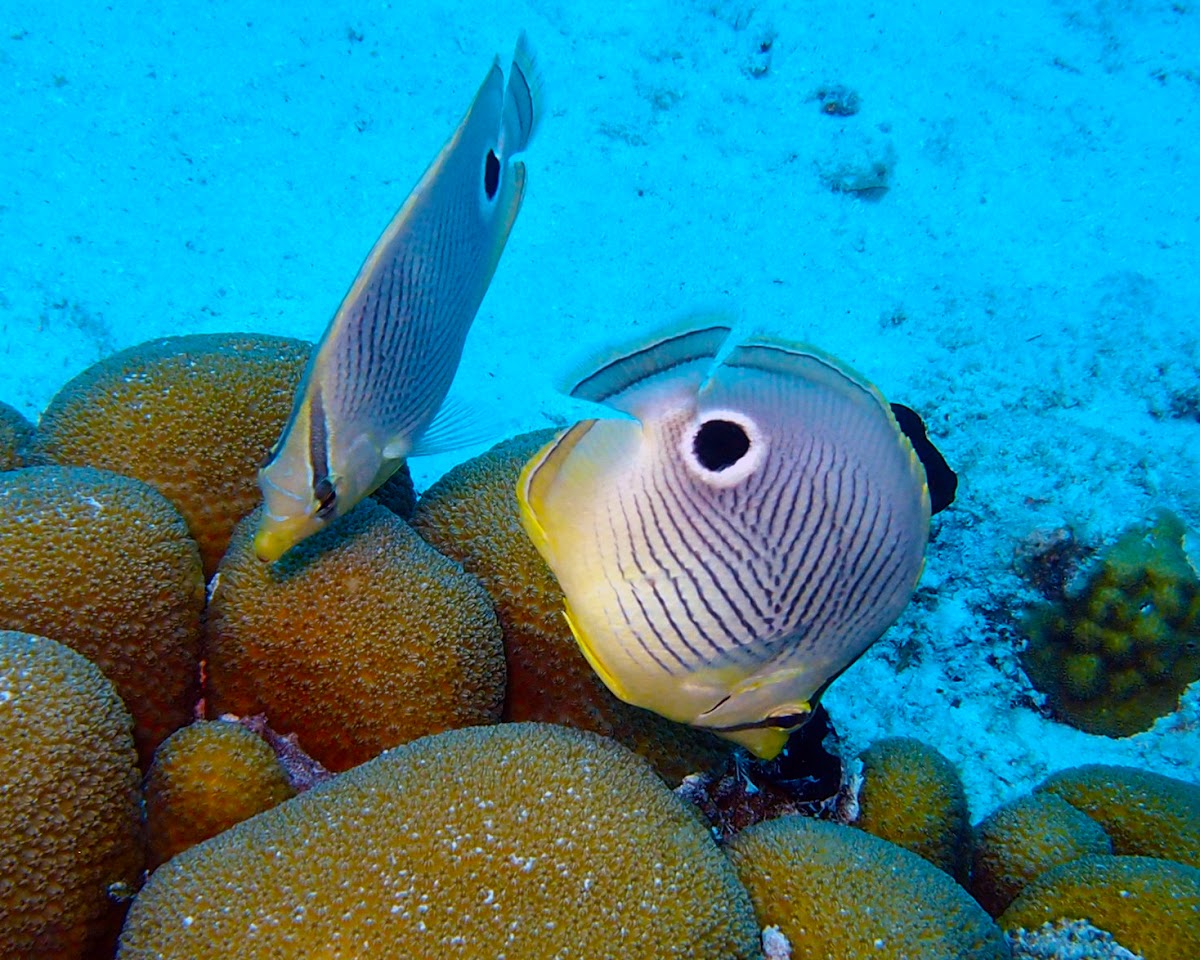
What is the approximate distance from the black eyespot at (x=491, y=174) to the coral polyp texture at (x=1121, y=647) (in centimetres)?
356

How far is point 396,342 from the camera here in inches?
70.0

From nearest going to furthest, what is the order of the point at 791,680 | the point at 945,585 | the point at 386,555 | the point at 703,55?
the point at 791,680 < the point at 386,555 < the point at 945,585 < the point at 703,55

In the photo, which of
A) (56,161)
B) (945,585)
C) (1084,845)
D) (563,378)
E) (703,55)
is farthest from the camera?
(703,55)

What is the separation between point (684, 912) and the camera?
149 centimetres

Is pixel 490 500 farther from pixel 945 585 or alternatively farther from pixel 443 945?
pixel 945 585

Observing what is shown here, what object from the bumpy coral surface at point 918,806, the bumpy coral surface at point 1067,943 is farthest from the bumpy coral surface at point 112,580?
the bumpy coral surface at point 1067,943

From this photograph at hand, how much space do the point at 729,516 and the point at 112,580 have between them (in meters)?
1.40

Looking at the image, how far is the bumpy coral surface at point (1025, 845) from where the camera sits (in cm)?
221

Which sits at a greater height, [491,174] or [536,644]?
[491,174]

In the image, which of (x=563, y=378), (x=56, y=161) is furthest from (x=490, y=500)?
(x=56, y=161)

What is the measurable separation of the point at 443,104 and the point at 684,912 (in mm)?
6638

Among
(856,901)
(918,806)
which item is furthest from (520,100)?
(918,806)

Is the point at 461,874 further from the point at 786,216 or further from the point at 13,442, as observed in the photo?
the point at 786,216

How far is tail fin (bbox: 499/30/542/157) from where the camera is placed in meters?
1.92
